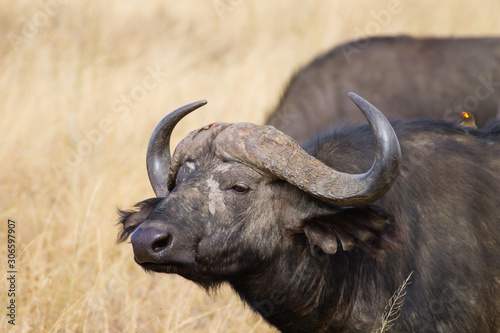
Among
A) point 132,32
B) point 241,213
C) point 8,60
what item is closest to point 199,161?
point 241,213

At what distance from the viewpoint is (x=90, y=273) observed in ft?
19.3

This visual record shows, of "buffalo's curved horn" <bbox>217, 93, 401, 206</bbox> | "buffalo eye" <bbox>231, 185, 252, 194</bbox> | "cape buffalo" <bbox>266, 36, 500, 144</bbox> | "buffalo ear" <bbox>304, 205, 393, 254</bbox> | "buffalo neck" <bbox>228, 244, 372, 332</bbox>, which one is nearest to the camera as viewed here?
"buffalo's curved horn" <bbox>217, 93, 401, 206</bbox>

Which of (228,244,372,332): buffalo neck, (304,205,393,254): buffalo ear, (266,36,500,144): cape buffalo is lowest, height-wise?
(266,36,500,144): cape buffalo

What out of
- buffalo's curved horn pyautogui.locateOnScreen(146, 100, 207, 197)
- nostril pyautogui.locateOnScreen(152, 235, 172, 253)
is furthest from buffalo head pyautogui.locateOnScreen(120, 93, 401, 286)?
buffalo's curved horn pyautogui.locateOnScreen(146, 100, 207, 197)

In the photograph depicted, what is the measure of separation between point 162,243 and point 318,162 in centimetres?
100

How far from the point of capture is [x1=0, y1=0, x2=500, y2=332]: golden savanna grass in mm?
5332

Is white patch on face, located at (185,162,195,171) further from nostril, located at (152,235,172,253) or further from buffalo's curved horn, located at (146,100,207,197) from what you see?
nostril, located at (152,235,172,253)

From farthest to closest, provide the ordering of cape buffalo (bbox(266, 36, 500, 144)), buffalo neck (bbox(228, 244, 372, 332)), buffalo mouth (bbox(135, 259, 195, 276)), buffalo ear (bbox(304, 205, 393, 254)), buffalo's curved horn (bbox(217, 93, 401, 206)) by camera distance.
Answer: cape buffalo (bbox(266, 36, 500, 144)) < buffalo neck (bbox(228, 244, 372, 332)) < buffalo ear (bbox(304, 205, 393, 254)) < buffalo mouth (bbox(135, 259, 195, 276)) < buffalo's curved horn (bbox(217, 93, 401, 206))

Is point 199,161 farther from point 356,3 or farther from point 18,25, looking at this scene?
point 356,3

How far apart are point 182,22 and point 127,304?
9818mm

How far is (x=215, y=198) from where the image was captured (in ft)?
12.0

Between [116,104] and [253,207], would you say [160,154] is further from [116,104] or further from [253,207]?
[116,104]

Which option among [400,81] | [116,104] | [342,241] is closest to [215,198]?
[342,241]

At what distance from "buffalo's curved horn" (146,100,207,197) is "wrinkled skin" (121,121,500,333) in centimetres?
21
